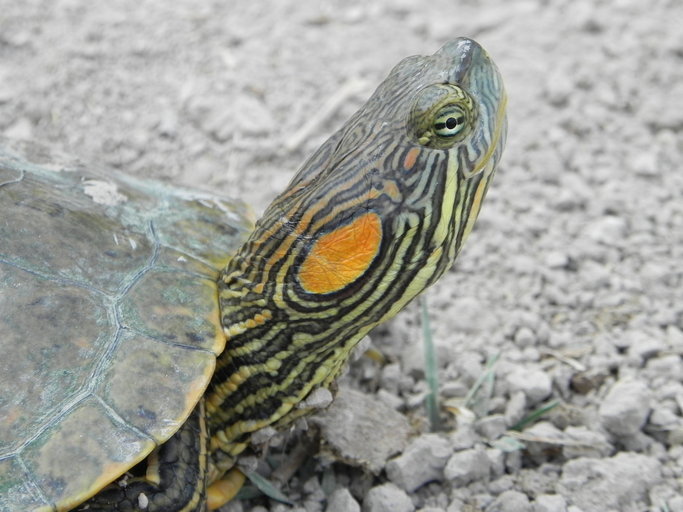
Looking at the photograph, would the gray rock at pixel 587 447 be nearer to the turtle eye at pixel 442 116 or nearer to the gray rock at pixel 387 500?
the gray rock at pixel 387 500

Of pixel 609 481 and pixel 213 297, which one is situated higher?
pixel 213 297

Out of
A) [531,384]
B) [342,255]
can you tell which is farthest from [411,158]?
[531,384]

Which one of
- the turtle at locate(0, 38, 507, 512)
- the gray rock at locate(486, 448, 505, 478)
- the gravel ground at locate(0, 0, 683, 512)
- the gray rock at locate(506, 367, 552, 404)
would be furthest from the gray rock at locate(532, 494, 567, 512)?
the turtle at locate(0, 38, 507, 512)

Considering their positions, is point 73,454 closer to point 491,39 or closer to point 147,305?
point 147,305

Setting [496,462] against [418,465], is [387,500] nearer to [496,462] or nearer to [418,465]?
[418,465]

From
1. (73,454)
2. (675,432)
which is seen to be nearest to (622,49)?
(675,432)
